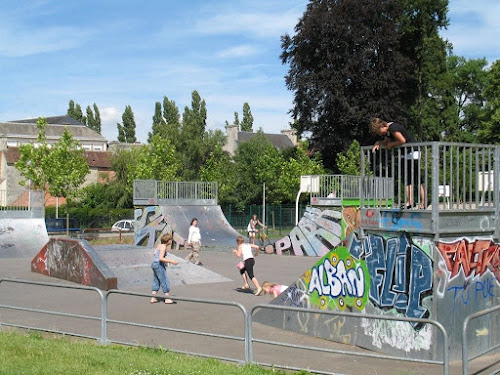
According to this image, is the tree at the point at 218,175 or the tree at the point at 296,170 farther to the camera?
the tree at the point at 218,175

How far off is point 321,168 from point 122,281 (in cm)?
2954

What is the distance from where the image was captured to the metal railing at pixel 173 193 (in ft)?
104

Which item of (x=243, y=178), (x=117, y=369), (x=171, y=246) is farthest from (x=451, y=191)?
(x=243, y=178)

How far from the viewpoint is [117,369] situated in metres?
7.22

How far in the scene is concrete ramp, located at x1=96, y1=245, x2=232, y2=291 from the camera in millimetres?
16750

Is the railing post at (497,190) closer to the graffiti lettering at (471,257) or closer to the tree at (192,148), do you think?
the graffiti lettering at (471,257)

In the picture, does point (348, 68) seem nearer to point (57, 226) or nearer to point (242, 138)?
point (57, 226)

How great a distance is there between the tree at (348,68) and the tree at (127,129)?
6378cm

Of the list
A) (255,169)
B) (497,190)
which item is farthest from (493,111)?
(497,190)

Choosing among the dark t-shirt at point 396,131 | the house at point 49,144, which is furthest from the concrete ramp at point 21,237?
the house at point 49,144

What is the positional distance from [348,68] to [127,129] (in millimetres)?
68071

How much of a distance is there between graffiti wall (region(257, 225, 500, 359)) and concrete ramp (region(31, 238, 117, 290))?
7255 millimetres

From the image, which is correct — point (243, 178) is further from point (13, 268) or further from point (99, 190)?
point (13, 268)

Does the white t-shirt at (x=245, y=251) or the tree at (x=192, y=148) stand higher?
the tree at (x=192, y=148)
